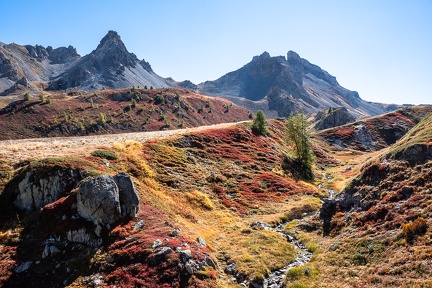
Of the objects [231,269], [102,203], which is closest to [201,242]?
[231,269]

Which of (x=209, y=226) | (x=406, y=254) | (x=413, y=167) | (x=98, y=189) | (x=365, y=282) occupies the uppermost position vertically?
(x=413, y=167)

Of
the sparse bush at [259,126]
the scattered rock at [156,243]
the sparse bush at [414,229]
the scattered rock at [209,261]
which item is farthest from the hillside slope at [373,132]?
the scattered rock at [156,243]

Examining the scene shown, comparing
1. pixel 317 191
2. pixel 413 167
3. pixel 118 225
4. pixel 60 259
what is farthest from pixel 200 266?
pixel 317 191

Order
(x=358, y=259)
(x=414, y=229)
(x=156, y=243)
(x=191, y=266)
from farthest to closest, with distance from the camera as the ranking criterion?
(x=156, y=243)
(x=358, y=259)
(x=191, y=266)
(x=414, y=229)

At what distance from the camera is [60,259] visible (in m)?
21.6

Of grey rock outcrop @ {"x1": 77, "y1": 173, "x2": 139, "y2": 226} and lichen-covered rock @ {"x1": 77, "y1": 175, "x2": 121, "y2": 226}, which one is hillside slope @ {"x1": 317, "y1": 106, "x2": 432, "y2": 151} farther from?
lichen-covered rock @ {"x1": 77, "y1": 175, "x2": 121, "y2": 226}

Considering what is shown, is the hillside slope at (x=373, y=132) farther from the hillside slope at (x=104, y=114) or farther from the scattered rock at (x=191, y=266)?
the scattered rock at (x=191, y=266)

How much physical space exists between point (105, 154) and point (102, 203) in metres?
14.9

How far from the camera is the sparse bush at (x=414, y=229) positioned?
19.8 meters

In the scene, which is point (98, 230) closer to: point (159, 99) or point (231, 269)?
point (231, 269)

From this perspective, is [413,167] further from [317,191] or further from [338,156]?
[338,156]

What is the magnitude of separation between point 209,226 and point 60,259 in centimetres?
1612

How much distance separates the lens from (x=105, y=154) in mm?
37938

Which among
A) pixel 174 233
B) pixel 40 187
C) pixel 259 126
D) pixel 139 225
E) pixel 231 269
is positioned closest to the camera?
pixel 231 269
